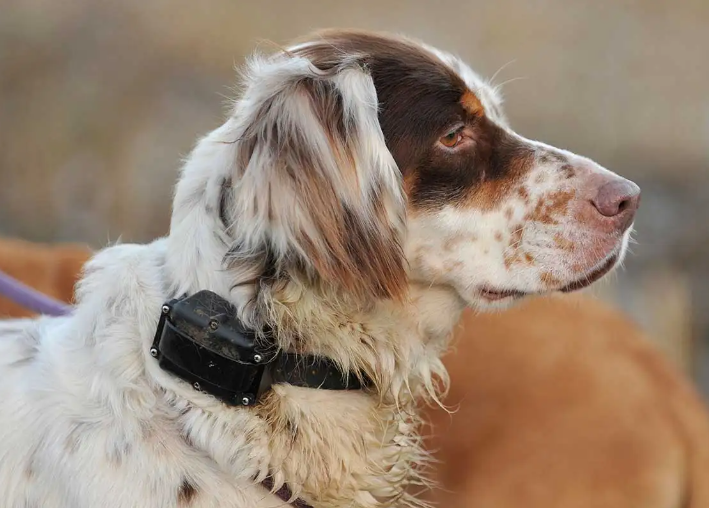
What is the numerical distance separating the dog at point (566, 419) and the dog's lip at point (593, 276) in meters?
0.46

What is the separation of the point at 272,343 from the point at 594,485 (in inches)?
46.4

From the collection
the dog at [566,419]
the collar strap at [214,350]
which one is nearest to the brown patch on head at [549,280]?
the dog at [566,419]

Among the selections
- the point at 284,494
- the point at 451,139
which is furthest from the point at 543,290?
the point at 284,494

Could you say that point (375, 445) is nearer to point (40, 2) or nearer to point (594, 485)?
point (594, 485)

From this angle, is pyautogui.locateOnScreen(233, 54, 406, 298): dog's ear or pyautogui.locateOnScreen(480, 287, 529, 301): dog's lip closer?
pyautogui.locateOnScreen(233, 54, 406, 298): dog's ear

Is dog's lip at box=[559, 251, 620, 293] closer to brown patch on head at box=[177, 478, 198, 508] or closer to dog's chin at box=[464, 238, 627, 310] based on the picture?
dog's chin at box=[464, 238, 627, 310]

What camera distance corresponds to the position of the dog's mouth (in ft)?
5.76

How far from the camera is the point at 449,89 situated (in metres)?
1.77

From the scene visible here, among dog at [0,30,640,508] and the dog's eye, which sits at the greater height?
the dog's eye

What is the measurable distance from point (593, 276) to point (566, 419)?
712 millimetres

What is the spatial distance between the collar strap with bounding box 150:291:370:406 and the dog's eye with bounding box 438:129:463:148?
58 centimetres

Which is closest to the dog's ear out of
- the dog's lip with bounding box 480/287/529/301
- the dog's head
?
the dog's head

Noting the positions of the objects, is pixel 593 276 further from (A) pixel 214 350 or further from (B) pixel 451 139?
(A) pixel 214 350

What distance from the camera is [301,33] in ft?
19.0
